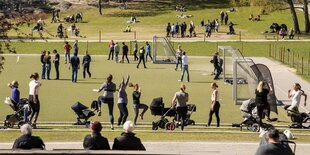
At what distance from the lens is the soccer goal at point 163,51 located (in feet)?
164

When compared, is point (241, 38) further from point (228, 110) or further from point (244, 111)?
point (244, 111)

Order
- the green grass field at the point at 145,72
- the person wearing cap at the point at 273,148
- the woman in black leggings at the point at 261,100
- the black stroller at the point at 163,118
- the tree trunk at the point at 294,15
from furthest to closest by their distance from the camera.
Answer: the tree trunk at the point at 294,15 → the woman in black leggings at the point at 261,100 → the black stroller at the point at 163,118 → the green grass field at the point at 145,72 → the person wearing cap at the point at 273,148

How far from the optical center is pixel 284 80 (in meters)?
39.8

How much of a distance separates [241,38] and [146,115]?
42.3 metres

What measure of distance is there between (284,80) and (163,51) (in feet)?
43.0

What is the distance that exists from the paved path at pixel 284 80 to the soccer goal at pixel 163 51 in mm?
5783

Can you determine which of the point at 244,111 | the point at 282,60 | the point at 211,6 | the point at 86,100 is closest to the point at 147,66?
the point at 282,60

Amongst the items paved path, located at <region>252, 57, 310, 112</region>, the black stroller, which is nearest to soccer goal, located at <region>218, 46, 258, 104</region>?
paved path, located at <region>252, 57, 310, 112</region>

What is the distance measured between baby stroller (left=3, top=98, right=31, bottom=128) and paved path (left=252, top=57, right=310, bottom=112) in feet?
35.1

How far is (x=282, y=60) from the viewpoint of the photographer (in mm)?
51406

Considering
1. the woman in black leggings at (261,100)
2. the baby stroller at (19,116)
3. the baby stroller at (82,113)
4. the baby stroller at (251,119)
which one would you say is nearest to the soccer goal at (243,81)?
the baby stroller at (251,119)

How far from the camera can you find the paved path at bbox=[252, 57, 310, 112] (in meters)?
33.5

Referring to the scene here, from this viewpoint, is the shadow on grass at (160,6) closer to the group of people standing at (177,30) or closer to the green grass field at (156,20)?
the green grass field at (156,20)

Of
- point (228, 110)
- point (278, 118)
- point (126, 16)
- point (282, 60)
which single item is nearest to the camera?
point (278, 118)
